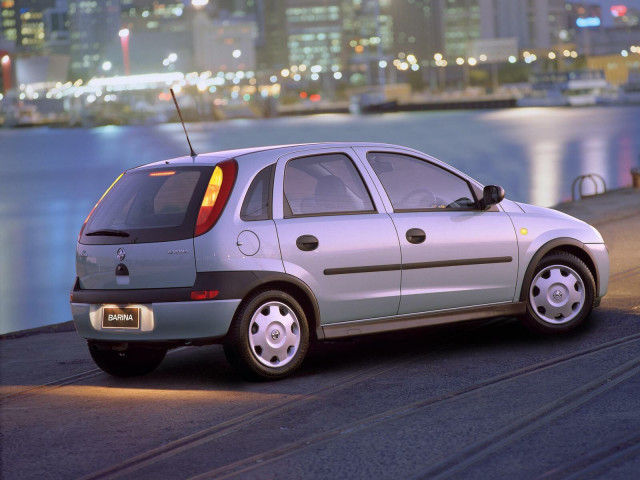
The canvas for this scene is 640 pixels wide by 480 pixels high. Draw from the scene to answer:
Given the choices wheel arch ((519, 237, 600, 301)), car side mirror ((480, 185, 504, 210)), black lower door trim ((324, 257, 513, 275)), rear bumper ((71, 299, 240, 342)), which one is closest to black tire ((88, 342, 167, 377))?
rear bumper ((71, 299, 240, 342))

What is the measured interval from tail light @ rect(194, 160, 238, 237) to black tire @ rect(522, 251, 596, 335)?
2.47 metres

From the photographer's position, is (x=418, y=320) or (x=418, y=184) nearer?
(x=418, y=320)

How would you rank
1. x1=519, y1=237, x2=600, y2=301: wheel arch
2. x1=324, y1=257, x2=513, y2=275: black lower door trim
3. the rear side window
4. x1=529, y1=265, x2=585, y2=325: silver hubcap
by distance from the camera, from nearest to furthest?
the rear side window → x1=324, y1=257, x2=513, y2=275: black lower door trim → x1=519, y1=237, x2=600, y2=301: wheel arch → x1=529, y1=265, x2=585, y2=325: silver hubcap

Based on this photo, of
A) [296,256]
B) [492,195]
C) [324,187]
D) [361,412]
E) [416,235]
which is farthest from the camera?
[492,195]

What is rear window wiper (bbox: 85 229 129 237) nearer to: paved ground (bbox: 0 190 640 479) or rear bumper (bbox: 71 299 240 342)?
rear bumper (bbox: 71 299 240 342)

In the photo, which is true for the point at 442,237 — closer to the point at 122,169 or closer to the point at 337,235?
the point at 337,235

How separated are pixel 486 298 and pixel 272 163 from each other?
1882 mm

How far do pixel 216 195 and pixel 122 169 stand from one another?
74.2m

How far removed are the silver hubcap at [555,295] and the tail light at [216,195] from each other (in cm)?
252

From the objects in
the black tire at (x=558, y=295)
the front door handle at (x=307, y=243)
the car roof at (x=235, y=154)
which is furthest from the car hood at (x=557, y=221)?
the front door handle at (x=307, y=243)

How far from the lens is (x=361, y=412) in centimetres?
602

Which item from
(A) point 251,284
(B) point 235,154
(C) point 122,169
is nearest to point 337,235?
(A) point 251,284

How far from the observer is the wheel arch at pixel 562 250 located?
26.5 ft

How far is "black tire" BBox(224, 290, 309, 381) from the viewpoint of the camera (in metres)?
6.84
